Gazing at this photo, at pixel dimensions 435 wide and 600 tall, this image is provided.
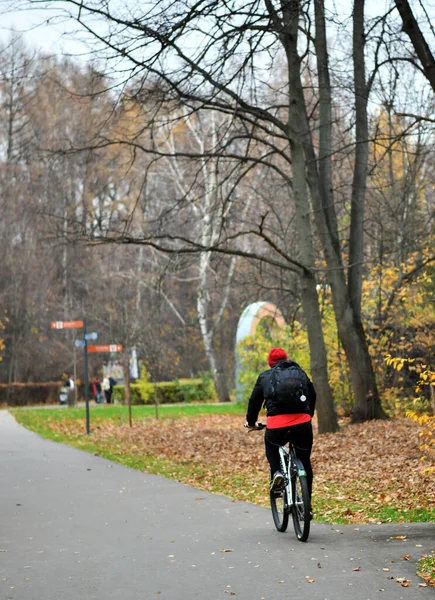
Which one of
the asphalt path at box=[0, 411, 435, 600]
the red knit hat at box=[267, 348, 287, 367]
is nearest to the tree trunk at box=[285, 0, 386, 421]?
the asphalt path at box=[0, 411, 435, 600]

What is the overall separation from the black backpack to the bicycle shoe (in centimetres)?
59

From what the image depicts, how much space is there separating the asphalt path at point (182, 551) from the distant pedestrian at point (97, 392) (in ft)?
129

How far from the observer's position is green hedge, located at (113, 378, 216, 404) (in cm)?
4619

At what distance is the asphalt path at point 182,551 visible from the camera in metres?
6.83

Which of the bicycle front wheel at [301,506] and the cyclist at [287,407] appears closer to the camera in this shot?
the bicycle front wheel at [301,506]

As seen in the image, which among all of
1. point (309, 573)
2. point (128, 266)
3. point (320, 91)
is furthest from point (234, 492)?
point (128, 266)

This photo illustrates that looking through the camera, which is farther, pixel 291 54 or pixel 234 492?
pixel 291 54

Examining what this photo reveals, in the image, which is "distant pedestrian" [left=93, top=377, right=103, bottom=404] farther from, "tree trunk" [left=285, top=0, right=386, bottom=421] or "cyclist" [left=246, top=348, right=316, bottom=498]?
"cyclist" [left=246, top=348, right=316, bottom=498]

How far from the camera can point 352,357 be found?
69.3 ft

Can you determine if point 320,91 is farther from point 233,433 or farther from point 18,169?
point 18,169

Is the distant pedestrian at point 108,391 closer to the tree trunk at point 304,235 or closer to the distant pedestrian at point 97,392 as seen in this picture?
the distant pedestrian at point 97,392

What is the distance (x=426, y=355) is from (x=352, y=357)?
179 cm

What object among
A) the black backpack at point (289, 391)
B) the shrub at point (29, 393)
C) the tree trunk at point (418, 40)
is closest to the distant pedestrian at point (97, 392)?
the shrub at point (29, 393)

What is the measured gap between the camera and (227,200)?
18672 mm
